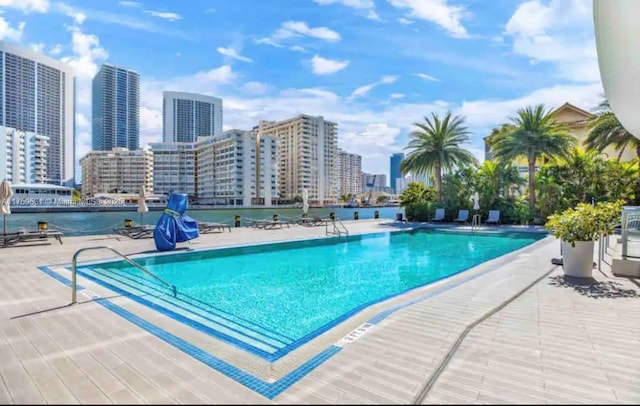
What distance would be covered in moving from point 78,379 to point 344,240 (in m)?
11.8

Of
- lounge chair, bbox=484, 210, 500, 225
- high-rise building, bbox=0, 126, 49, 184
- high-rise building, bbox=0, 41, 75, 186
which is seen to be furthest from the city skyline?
high-rise building, bbox=0, 41, 75, 186

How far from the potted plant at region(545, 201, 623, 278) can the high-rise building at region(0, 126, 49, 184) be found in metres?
103

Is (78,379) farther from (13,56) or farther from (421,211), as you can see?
(13,56)

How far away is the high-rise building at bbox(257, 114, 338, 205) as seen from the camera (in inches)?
4070

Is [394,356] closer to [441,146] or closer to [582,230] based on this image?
[582,230]

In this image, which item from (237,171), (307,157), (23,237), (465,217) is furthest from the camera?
(307,157)

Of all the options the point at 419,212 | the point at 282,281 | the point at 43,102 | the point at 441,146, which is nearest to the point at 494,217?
the point at 419,212

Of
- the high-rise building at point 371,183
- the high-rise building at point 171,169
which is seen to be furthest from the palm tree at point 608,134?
the high-rise building at point 371,183

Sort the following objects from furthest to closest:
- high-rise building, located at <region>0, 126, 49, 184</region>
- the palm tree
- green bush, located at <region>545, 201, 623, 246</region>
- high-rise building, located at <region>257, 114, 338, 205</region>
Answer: high-rise building, located at <region>257, 114, 338, 205</region> → high-rise building, located at <region>0, 126, 49, 184</region> → the palm tree → green bush, located at <region>545, 201, 623, 246</region>

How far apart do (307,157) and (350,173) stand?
164 feet

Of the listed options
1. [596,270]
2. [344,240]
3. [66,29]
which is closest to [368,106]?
[344,240]

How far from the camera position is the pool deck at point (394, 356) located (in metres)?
2.44

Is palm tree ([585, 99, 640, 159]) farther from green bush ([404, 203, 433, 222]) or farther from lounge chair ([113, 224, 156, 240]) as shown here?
lounge chair ([113, 224, 156, 240])

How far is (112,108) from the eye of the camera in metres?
141
